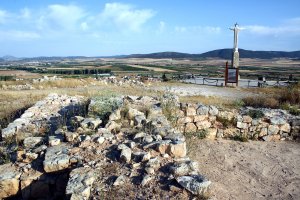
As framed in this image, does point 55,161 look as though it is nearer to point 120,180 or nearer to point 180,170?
point 120,180

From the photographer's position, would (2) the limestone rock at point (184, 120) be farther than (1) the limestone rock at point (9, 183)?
Yes

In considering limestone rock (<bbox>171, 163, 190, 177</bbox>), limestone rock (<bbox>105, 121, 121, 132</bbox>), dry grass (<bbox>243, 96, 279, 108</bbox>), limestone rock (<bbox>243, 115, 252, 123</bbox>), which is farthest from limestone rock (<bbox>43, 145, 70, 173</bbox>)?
dry grass (<bbox>243, 96, 279, 108</bbox>)

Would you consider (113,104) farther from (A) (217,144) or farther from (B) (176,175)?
(B) (176,175)

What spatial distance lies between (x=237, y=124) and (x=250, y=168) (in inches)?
85.8

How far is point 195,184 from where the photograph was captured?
14.4ft

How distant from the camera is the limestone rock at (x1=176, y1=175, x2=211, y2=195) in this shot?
14.3 ft

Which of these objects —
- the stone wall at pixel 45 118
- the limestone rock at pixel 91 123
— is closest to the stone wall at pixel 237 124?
the limestone rock at pixel 91 123

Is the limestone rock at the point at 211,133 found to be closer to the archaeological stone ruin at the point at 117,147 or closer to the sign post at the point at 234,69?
the archaeological stone ruin at the point at 117,147

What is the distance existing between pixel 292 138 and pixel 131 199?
5830mm

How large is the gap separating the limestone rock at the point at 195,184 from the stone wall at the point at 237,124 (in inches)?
149

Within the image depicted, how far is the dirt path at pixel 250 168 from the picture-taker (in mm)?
5438

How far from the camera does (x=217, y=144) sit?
25.4ft

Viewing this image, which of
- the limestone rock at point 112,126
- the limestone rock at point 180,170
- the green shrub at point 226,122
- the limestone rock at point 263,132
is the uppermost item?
the limestone rock at point 112,126

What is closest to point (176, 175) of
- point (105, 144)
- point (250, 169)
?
point (105, 144)
